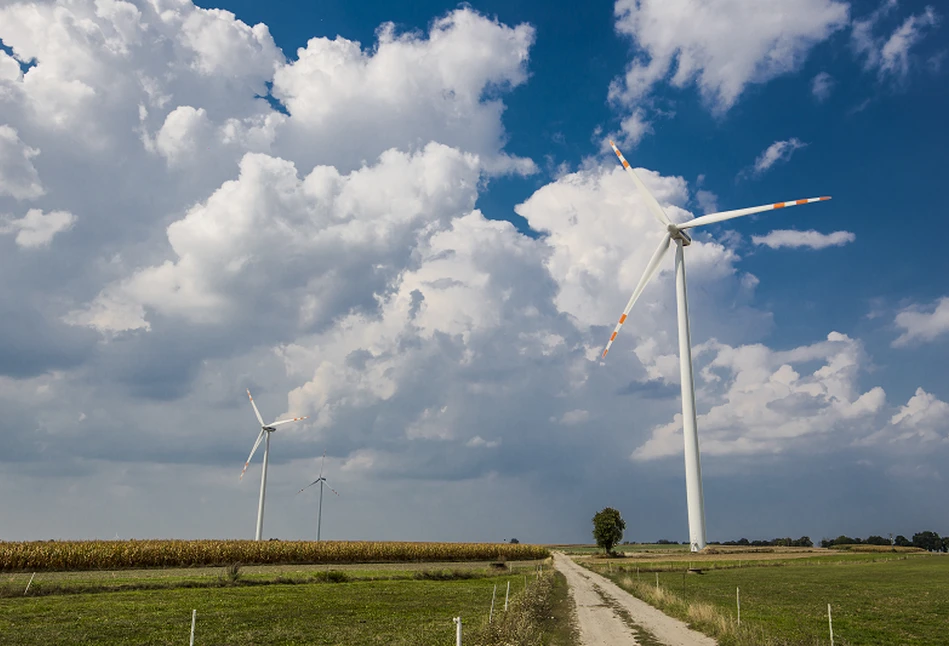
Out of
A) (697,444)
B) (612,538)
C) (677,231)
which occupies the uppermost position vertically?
(677,231)

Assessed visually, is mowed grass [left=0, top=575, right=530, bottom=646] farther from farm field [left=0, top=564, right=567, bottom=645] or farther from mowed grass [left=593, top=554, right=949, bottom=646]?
mowed grass [left=593, top=554, right=949, bottom=646]

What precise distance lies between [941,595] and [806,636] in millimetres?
31665

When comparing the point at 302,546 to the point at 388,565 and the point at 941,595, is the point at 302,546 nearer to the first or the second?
the point at 388,565

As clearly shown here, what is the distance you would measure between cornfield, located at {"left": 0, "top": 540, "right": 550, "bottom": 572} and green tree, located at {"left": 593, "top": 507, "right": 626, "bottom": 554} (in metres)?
63.7

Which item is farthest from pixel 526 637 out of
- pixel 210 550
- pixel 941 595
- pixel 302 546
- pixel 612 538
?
pixel 612 538

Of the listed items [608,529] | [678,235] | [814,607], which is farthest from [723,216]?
[608,529]

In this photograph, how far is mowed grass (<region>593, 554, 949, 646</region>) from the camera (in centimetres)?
3158

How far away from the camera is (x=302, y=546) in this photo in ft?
296

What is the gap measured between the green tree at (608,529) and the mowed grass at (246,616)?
12396 cm

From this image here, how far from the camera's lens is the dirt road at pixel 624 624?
96.2 feet

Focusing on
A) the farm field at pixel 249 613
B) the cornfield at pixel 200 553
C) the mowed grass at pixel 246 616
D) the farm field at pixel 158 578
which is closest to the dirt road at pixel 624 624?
the farm field at pixel 249 613

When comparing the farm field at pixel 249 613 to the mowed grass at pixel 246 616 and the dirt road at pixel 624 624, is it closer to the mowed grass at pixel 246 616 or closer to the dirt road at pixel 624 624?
the mowed grass at pixel 246 616

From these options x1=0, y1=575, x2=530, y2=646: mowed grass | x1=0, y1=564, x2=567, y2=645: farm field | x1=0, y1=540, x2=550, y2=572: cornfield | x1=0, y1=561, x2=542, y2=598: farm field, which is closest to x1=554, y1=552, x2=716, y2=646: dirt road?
x1=0, y1=564, x2=567, y2=645: farm field

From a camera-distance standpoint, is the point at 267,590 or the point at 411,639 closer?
the point at 411,639
